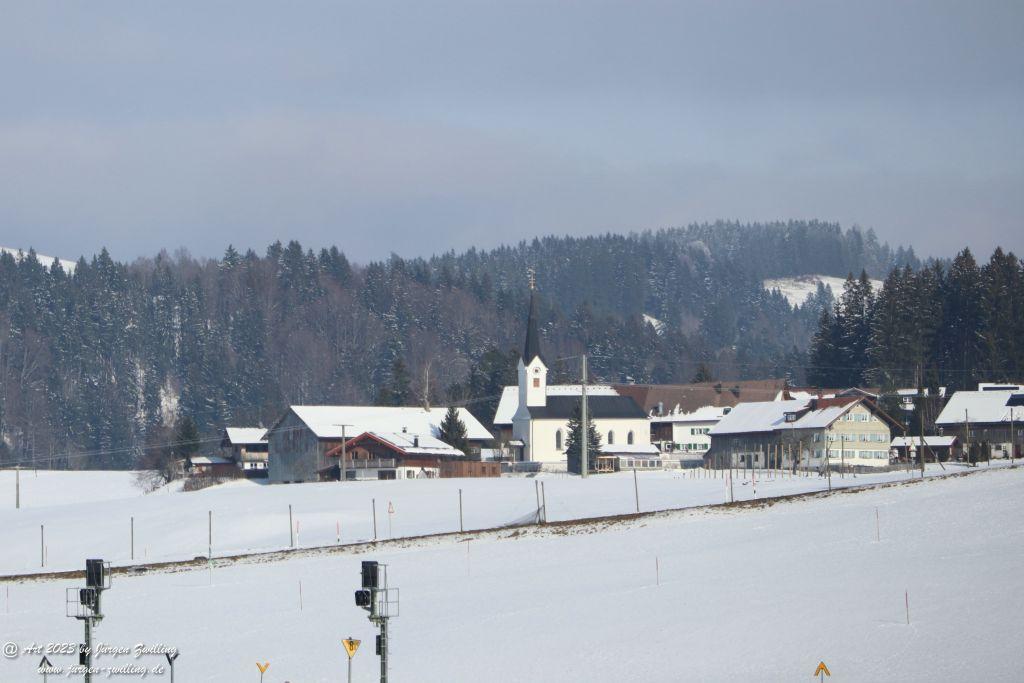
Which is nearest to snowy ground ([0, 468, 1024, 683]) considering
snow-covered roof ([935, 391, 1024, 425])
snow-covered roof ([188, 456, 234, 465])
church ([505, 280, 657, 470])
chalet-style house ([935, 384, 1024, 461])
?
chalet-style house ([935, 384, 1024, 461])

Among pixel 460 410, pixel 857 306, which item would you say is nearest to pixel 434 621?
pixel 460 410

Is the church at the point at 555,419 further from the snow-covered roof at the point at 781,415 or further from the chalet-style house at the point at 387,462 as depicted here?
the chalet-style house at the point at 387,462

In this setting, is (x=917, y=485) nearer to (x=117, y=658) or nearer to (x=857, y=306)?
(x=117, y=658)

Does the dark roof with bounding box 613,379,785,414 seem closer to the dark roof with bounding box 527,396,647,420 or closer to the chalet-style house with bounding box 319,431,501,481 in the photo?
the dark roof with bounding box 527,396,647,420

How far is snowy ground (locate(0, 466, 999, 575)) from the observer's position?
211ft

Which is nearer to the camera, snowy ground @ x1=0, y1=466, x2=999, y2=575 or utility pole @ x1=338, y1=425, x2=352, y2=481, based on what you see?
snowy ground @ x1=0, y1=466, x2=999, y2=575

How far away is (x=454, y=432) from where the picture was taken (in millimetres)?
113562

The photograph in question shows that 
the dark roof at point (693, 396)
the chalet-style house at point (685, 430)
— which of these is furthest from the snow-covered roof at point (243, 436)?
the dark roof at point (693, 396)

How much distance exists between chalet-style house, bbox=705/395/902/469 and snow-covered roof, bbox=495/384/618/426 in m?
24.3

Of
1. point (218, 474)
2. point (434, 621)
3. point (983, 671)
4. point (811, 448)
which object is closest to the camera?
point (983, 671)

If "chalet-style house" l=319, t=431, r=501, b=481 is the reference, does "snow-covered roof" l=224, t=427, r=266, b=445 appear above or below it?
above

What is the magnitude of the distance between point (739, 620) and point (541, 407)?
89.5 meters

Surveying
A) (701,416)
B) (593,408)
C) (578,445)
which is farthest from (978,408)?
(701,416)

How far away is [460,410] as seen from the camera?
405 feet
